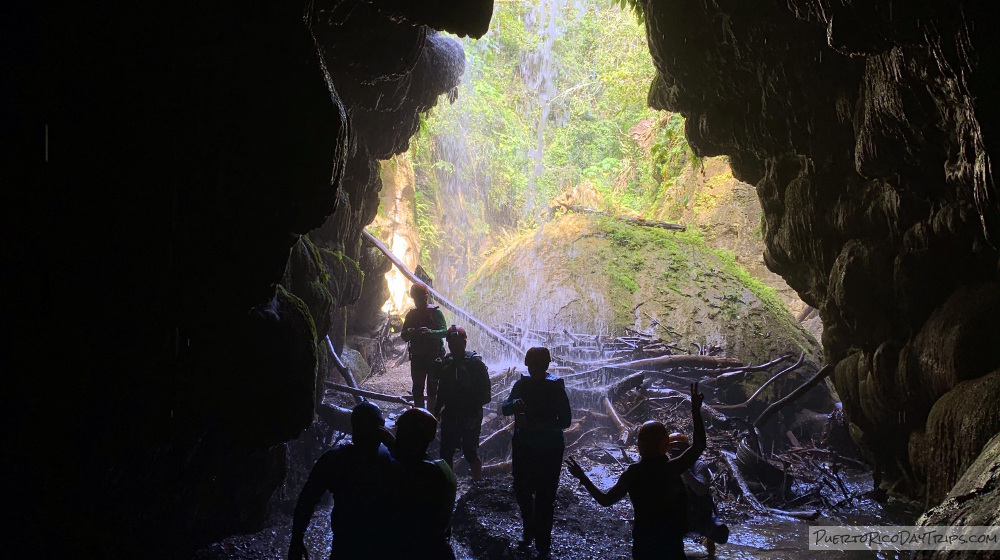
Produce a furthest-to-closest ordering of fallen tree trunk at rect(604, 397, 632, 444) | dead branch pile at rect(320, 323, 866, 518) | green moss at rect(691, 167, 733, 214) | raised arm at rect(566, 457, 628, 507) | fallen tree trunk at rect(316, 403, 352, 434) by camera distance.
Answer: green moss at rect(691, 167, 733, 214) → fallen tree trunk at rect(604, 397, 632, 444) → fallen tree trunk at rect(316, 403, 352, 434) → dead branch pile at rect(320, 323, 866, 518) → raised arm at rect(566, 457, 628, 507)

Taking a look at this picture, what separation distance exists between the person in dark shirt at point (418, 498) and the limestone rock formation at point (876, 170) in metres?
3.93

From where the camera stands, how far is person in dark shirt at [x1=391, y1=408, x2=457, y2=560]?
3.01 metres

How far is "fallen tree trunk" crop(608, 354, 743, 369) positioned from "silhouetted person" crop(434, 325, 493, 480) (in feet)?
17.4

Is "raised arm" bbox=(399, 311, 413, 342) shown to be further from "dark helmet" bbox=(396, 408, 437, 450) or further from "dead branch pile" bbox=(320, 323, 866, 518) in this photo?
"dark helmet" bbox=(396, 408, 437, 450)

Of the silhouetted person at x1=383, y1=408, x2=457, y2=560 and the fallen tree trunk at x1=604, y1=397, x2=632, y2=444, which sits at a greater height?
the fallen tree trunk at x1=604, y1=397, x2=632, y2=444

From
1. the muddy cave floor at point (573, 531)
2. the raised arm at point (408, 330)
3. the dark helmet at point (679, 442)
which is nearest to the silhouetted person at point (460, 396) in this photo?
the muddy cave floor at point (573, 531)

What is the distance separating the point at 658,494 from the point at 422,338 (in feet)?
15.6

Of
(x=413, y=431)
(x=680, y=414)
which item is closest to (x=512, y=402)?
(x=413, y=431)

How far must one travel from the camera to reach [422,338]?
7.73m

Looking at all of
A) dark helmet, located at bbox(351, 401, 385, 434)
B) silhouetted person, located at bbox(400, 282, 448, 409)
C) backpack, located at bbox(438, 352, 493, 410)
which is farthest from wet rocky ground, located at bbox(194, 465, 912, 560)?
dark helmet, located at bbox(351, 401, 385, 434)

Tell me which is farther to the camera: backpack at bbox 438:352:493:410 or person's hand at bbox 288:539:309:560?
backpack at bbox 438:352:493:410

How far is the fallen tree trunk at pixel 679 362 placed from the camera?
11.1m

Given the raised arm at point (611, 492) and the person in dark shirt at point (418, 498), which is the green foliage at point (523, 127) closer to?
the raised arm at point (611, 492)

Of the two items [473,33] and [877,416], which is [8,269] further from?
[877,416]
